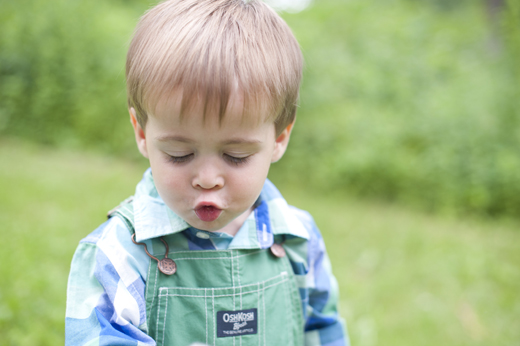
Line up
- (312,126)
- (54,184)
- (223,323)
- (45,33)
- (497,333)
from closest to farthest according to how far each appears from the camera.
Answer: (223,323) < (497,333) < (54,184) < (312,126) < (45,33)

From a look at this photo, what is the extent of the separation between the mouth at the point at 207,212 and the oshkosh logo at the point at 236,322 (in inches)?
10.5

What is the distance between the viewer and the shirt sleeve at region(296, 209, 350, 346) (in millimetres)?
1519

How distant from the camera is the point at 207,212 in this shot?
1211 millimetres

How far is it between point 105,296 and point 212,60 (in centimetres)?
63

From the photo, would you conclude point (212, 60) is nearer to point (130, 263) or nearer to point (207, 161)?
point (207, 161)

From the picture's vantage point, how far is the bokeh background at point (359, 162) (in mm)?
2922

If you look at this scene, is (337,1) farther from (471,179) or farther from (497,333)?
(497,333)

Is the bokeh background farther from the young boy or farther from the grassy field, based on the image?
the young boy

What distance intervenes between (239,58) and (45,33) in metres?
5.66

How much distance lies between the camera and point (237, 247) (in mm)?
1324

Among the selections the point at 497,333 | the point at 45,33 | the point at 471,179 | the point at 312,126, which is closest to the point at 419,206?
the point at 471,179

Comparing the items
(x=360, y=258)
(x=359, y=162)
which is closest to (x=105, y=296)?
(x=360, y=258)

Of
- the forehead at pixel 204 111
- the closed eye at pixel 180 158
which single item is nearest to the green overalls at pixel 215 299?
the closed eye at pixel 180 158

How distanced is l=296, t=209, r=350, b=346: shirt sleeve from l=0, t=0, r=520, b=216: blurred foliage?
11.8 ft
